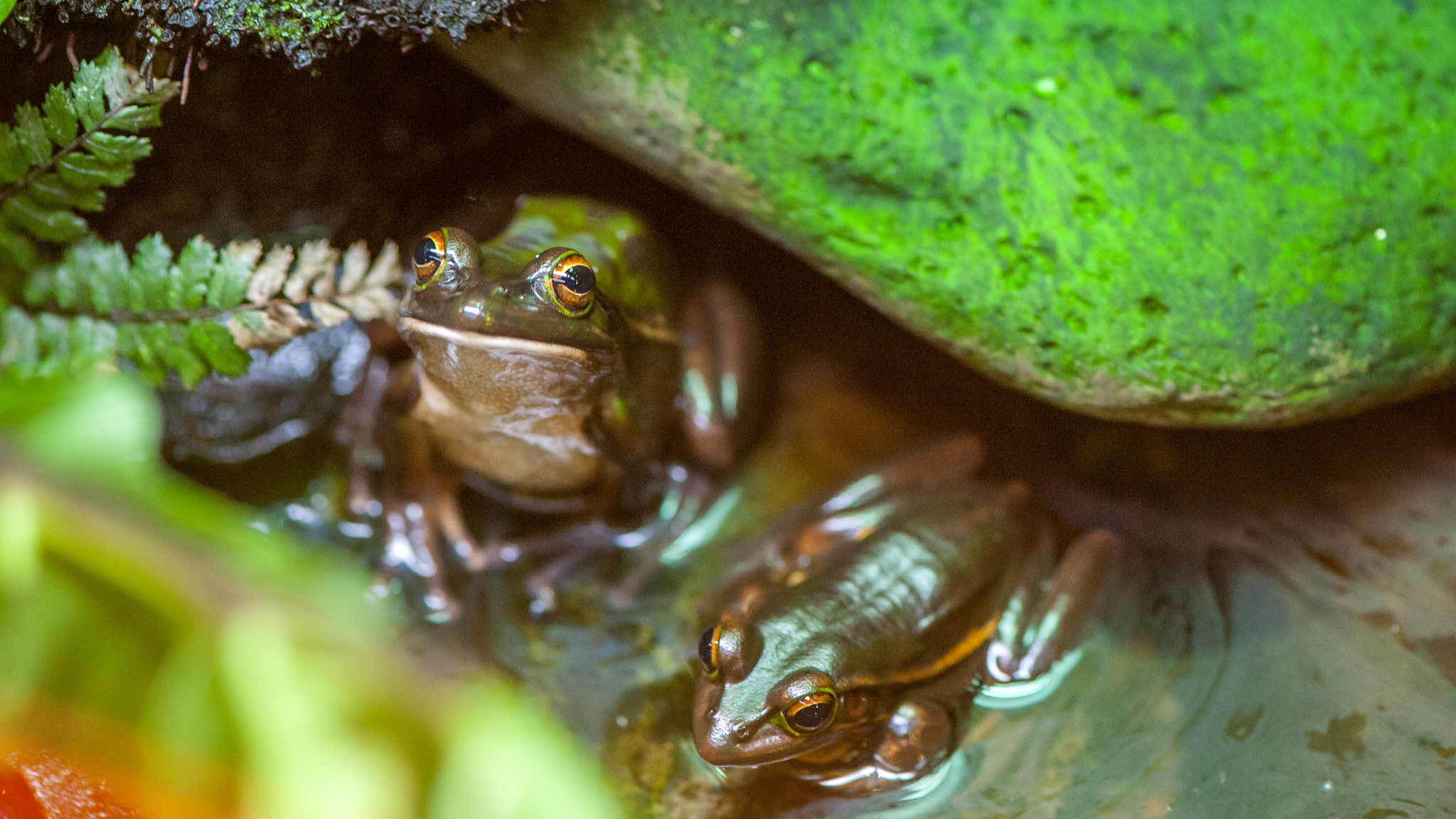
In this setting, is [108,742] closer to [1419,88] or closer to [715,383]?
[715,383]

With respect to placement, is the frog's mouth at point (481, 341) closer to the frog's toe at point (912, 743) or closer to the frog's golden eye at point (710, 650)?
the frog's golden eye at point (710, 650)

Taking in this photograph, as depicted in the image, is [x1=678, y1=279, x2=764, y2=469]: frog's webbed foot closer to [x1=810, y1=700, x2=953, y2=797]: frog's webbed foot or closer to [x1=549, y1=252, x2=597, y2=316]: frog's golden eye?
[x1=549, y1=252, x2=597, y2=316]: frog's golden eye

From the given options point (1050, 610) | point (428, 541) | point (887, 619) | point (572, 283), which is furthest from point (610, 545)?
point (1050, 610)

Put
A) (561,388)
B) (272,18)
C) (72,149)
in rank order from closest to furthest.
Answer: (272,18) < (72,149) < (561,388)

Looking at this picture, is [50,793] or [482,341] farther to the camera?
[482,341]

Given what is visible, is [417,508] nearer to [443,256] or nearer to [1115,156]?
[443,256]

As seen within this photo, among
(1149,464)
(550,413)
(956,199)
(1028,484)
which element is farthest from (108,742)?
(1149,464)

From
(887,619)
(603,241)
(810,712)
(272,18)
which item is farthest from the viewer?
(603,241)
